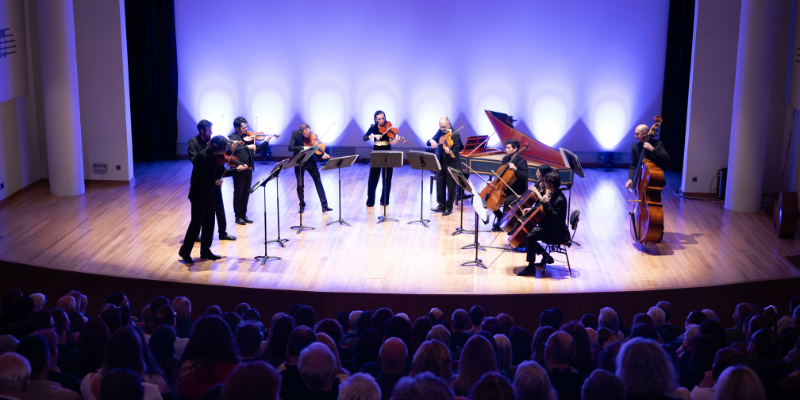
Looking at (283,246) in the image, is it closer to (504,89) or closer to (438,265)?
(438,265)

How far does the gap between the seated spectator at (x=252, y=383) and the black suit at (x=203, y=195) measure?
171 inches

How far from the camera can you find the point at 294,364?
139 inches

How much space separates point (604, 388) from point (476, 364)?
0.65 m

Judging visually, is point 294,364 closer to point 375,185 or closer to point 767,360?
point 767,360

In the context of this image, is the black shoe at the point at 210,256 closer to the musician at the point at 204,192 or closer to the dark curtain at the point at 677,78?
the musician at the point at 204,192

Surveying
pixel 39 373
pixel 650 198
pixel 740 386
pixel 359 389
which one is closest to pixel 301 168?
pixel 650 198

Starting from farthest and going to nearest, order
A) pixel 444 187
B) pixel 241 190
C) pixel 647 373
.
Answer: pixel 444 187 < pixel 241 190 < pixel 647 373

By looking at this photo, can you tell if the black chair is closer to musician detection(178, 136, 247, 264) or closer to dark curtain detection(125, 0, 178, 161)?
musician detection(178, 136, 247, 264)

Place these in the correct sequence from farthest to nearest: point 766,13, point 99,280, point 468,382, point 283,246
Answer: point 766,13
point 283,246
point 99,280
point 468,382

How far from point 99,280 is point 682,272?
5.80 metres

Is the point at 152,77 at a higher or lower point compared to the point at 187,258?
higher

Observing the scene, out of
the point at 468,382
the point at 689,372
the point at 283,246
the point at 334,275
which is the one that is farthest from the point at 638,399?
the point at 283,246

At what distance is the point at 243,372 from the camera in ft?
8.87

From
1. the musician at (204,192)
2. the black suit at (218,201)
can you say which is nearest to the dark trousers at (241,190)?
the black suit at (218,201)
